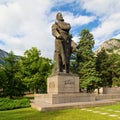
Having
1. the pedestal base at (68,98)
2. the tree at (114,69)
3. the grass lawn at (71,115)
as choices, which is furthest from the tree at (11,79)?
the grass lawn at (71,115)

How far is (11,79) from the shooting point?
33688mm

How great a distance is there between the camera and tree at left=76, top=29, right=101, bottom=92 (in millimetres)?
32750

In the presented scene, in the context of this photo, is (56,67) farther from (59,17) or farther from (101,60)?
(101,60)

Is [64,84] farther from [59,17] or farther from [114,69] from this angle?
[114,69]

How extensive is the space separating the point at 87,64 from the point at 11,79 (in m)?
11.4

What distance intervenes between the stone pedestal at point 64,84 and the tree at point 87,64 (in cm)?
1719

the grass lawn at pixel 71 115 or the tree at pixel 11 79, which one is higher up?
the tree at pixel 11 79

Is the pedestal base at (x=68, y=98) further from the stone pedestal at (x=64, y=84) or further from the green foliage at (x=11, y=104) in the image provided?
the green foliage at (x=11, y=104)

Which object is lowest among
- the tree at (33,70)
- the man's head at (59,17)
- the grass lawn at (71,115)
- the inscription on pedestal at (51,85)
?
the grass lawn at (71,115)

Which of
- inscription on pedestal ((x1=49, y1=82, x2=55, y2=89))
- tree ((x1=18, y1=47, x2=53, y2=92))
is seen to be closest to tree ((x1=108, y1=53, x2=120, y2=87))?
tree ((x1=18, y1=47, x2=53, y2=92))

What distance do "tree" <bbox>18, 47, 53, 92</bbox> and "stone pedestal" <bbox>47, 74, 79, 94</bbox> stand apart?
19.5 m

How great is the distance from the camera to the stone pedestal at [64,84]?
589 inches

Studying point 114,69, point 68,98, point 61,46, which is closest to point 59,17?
point 61,46

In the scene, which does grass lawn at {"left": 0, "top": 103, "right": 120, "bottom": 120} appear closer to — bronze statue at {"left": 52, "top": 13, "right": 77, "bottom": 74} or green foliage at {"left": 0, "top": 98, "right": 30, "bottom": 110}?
green foliage at {"left": 0, "top": 98, "right": 30, "bottom": 110}
